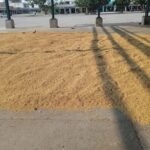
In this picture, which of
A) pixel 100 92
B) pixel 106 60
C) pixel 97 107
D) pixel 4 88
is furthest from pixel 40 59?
pixel 97 107

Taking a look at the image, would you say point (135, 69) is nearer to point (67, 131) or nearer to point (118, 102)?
point (118, 102)

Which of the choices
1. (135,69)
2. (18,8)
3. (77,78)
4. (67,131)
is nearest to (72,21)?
(135,69)

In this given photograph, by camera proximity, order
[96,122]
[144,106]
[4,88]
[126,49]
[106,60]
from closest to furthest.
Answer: [96,122], [144,106], [4,88], [106,60], [126,49]

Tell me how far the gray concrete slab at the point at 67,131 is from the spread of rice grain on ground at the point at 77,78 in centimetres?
32

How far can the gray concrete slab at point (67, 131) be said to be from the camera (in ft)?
13.8

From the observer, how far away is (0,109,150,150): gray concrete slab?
13.8 feet

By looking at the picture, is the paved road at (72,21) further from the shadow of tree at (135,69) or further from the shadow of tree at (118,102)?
the shadow of tree at (118,102)

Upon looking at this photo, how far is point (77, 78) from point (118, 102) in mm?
1717

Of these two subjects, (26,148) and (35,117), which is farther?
(35,117)

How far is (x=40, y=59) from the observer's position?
9.18 meters

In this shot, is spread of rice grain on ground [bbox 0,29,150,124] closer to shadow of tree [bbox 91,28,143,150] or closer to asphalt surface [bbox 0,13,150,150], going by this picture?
shadow of tree [bbox 91,28,143,150]

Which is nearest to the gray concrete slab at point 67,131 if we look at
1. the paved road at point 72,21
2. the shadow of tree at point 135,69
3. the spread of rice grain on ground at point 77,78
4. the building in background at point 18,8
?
the spread of rice grain on ground at point 77,78

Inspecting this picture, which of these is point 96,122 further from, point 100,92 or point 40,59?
point 40,59

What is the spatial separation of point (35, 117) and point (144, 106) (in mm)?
1840
